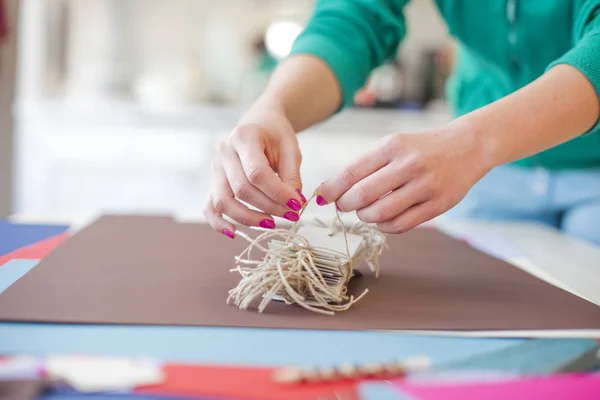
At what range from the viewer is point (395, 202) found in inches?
24.8

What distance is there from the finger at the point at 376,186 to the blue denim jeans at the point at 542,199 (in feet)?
2.15

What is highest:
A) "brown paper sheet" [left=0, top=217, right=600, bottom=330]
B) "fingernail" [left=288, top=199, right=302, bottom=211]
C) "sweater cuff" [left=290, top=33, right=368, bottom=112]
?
"sweater cuff" [left=290, top=33, right=368, bottom=112]

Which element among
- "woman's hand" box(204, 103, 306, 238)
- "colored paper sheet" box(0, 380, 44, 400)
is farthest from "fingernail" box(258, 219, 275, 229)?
"colored paper sheet" box(0, 380, 44, 400)

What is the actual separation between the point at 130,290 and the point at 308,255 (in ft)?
0.62

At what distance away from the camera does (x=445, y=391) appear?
0.42m

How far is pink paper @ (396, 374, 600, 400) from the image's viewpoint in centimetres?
41

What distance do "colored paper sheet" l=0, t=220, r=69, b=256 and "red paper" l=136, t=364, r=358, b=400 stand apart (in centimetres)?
46

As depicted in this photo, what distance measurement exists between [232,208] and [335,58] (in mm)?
410

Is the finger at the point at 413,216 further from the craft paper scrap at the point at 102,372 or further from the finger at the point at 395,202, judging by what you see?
the craft paper scrap at the point at 102,372

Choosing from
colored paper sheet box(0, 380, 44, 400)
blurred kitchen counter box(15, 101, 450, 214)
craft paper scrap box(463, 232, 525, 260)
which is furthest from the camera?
blurred kitchen counter box(15, 101, 450, 214)

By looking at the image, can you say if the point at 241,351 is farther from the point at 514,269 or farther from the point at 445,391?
the point at 514,269

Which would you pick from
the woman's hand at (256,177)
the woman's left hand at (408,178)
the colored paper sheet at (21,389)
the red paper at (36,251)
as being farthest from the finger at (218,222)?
the colored paper sheet at (21,389)

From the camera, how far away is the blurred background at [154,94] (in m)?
2.51

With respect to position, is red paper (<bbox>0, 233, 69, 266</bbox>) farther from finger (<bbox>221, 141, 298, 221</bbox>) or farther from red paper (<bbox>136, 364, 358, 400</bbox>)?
red paper (<bbox>136, 364, 358, 400</bbox>)
